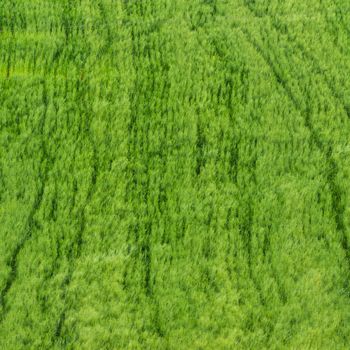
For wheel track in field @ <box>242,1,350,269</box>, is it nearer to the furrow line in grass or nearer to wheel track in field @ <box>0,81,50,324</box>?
the furrow line in grass

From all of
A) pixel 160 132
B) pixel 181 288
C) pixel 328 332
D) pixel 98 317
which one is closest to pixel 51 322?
pixel 98 317

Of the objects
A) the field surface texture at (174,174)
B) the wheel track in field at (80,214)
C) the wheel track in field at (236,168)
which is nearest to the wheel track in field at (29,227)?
the field surface texture at (174,174)

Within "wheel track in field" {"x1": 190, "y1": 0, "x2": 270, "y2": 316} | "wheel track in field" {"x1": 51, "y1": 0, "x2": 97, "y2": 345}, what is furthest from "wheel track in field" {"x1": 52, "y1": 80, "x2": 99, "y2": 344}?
"wheel track in field" {"x1": 190, "y1": 0, "x2": 270, "y2": 316}

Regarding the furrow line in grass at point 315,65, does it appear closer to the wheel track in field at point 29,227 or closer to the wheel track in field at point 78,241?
the wheel track in field at point 78,241

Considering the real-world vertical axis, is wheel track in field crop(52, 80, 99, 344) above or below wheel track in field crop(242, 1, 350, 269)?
below

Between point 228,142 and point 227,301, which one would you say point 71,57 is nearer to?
point 228,142

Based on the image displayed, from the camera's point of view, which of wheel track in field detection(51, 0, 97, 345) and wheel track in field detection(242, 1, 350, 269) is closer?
wheel track in field detection(51, 0, 97, 345)

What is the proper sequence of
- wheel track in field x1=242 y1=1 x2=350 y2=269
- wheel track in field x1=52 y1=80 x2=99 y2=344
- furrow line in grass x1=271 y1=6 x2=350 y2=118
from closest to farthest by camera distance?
1. wheel track in field x1=52 y1=80 x2=99 y2=344
2. wheel track in field x1=242 y1=1 x2=350 y2=269
3. furrow line in grass x1=271 y1=6 x2=350 y2=118

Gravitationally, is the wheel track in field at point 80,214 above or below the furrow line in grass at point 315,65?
below
